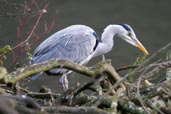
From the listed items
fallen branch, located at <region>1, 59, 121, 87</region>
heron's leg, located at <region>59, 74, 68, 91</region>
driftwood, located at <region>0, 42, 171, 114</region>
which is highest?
fallen branch, located at <region>1, 59, 121, 87</region>

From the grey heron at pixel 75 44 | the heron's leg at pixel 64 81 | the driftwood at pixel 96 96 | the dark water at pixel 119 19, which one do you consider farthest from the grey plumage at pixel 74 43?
the dark water at pixel 119 19

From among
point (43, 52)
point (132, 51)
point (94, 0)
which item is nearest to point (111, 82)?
point (43, 52)

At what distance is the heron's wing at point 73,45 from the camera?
5.01 m

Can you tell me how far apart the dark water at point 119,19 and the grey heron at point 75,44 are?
2486mm

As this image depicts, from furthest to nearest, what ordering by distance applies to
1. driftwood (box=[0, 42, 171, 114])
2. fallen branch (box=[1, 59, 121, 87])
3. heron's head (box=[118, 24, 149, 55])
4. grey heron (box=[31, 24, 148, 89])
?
1. heron's head (box=[118, 24, 149, 55])
2. grey heron (box=[31, 24, 148, 89])
3. fallen branch (box=[1, 59, 121, 87])
4. driftwood (box=[0, 42, 171, 114])

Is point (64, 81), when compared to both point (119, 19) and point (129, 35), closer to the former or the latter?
point (129, 35)

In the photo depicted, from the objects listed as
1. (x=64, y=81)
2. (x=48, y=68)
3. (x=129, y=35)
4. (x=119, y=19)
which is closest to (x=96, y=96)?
(x=48, y=68)

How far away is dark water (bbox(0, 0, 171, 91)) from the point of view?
8836mm

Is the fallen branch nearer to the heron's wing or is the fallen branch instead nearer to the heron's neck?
the heron's wing

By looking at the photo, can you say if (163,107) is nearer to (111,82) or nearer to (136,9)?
(111,82)

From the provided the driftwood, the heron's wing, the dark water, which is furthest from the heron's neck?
the dark water

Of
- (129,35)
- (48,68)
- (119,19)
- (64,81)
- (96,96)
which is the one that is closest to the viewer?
(48,68)

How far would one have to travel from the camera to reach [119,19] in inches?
417

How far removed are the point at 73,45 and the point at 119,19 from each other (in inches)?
214
